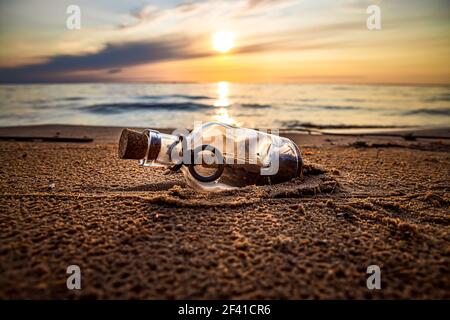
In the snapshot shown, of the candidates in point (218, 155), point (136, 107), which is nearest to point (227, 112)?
point (136, 107)

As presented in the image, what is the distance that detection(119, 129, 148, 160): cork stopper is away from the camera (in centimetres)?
189

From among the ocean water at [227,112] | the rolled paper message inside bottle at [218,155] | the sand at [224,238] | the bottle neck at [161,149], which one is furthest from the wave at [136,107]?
the bottle neck at [161,149]

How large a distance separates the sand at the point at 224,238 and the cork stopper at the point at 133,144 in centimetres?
35

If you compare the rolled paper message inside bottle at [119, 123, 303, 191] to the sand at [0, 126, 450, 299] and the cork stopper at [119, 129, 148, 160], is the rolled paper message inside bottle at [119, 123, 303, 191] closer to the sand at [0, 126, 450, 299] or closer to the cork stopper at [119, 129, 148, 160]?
the cork stopper at [119, 129, 148, 160]

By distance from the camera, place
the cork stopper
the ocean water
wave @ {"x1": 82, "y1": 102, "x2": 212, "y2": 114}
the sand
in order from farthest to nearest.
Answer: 1. wave @ {"x1": 82, "y1": 102, "x2": 212, "y2": 114}
2. the ocean water
3. the cork stopper
4. the sand

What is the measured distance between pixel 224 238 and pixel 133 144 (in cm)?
80

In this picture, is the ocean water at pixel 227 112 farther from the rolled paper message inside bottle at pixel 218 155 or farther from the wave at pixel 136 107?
the rolled paper message inside bottle at pixel 218 155

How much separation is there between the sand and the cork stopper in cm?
35

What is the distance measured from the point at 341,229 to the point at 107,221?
136cm

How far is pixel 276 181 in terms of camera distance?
2414 mm

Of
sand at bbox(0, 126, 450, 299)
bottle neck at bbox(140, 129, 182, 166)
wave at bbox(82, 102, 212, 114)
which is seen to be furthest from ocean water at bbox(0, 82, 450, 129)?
bottle neck at bbox(140, 129, 182, 166)

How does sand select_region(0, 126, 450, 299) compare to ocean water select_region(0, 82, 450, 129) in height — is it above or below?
below

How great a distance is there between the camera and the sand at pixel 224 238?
1.25 m
